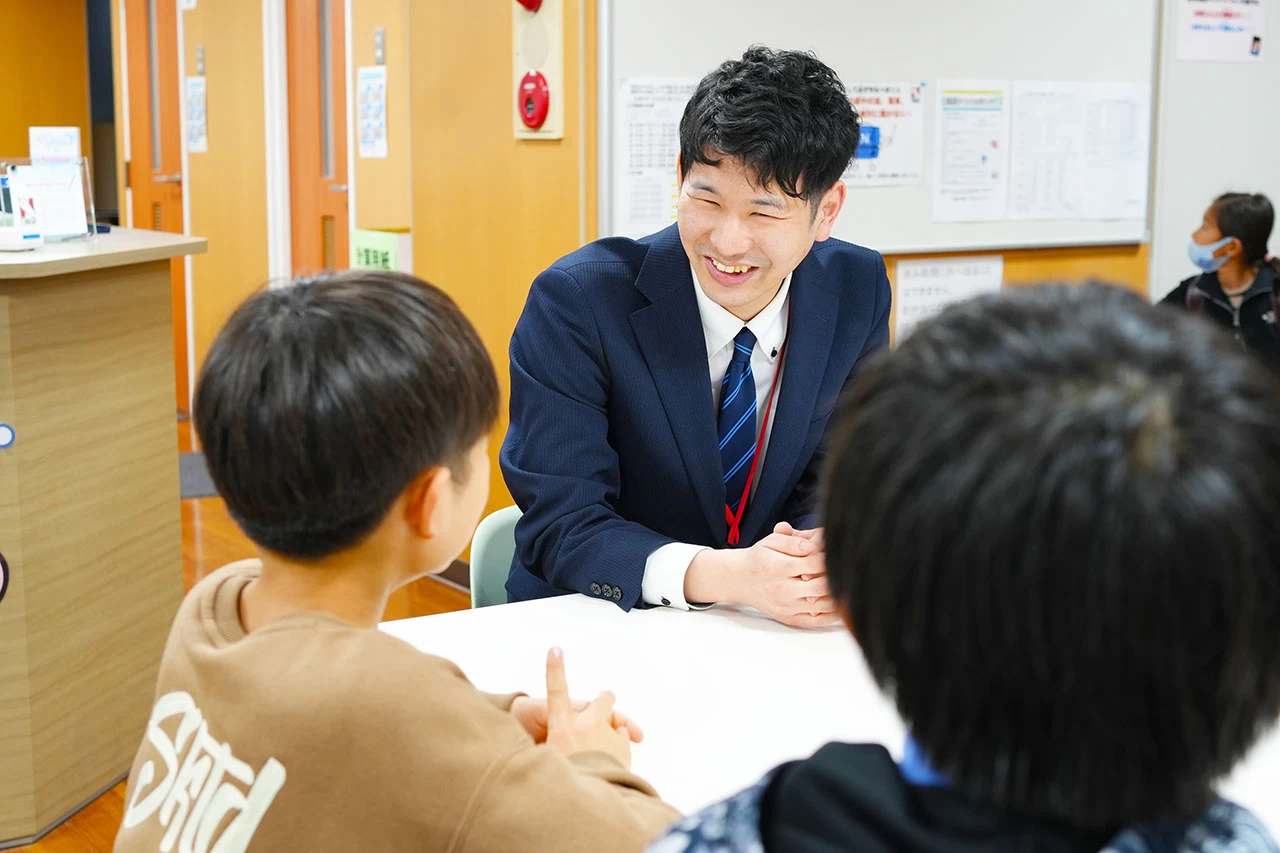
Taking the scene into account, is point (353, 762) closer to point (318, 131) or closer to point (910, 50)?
point (910, 50)

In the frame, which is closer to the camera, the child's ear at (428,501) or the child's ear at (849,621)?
the child's ear at (849,621)

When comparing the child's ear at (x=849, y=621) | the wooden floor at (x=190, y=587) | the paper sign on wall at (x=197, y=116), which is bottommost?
the wooden floor at (x=190, y=587)

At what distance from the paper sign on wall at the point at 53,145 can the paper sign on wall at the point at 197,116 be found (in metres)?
3.53

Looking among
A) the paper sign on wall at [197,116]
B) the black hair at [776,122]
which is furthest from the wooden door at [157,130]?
the black hair at [776,122]

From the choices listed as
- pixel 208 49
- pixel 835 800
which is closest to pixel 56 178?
pixel 835 800

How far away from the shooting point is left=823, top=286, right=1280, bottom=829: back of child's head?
0.53m

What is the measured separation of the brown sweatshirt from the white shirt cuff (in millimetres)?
650

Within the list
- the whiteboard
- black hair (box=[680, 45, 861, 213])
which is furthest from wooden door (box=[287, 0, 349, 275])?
black hair (box=[680, 45, 861, 213])

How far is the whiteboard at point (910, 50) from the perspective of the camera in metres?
3.19

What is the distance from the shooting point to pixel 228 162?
238 inches

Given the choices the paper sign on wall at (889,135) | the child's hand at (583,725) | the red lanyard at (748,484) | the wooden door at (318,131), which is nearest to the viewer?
the child's hand at (583,725)

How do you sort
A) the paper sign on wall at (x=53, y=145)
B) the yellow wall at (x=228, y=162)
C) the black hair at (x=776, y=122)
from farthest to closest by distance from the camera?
1. the yellow wall at (x=228, y=162)
2. the paper sign on wall at (x=53, y=145)
3. the black hair at (x=776, y=122)

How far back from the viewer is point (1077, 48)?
3762mm

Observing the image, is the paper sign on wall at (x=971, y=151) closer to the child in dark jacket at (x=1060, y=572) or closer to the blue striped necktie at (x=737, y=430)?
the blue striped necktie at (x=737, y=430)
